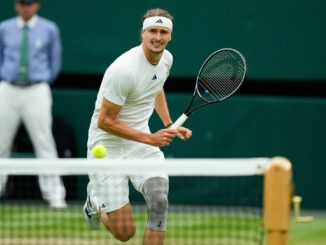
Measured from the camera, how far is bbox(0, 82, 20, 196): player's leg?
1129 centimetres

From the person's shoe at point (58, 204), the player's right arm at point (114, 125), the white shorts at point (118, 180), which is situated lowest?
the person's shoe at point (58, 204)

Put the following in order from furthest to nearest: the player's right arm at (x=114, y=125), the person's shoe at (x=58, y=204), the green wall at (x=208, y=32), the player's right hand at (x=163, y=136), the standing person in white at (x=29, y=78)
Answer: the green wall at (x=208, y=32) < the standing person in white at (x=29, y=78) < the person's shoe at (x=58, y=204) < the player's right arm at (x=114, y=125) < the player's right hand at (x=163, y=136)

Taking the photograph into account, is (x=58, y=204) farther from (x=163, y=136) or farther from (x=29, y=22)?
(x=163, y=136)

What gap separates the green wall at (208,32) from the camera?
11.9 metres

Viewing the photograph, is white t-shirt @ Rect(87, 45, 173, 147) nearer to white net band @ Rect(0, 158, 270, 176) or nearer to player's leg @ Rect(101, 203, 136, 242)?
player's leg @ Rect(101, 203, 136, 242)

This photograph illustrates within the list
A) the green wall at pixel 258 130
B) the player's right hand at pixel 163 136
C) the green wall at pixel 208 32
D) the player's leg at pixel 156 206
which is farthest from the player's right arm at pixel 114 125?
the green wall at pixel 208 32

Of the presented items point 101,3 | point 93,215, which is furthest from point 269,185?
point 101,3

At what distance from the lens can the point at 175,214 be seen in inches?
437

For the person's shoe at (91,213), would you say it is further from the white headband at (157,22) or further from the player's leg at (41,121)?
the player's leg at (41,121)

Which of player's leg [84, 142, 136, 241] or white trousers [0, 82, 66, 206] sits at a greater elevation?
white trousers [0, 82, 66, 206]

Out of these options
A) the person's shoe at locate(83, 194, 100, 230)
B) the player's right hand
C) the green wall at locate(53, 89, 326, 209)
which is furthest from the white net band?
the green wall at locate(53, 89, 326, 209)

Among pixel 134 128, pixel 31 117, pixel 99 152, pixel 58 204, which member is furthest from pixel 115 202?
pixel 31 117

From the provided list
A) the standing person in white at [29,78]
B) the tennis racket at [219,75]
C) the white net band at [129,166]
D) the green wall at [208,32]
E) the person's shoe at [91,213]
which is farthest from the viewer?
the green wall at [208,32]

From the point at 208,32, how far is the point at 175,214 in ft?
6.30
